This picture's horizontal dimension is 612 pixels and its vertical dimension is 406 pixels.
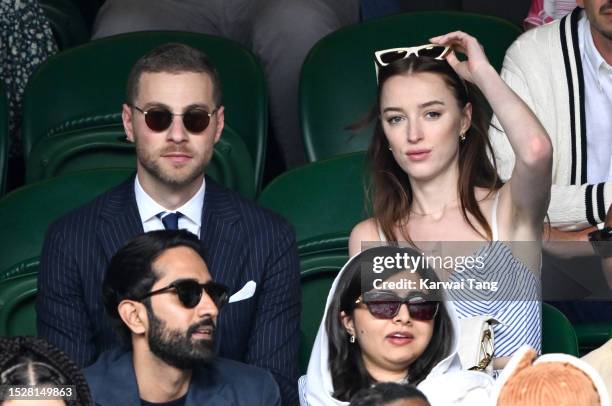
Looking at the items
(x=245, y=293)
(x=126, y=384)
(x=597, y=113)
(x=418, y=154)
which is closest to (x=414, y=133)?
(x=418, y=154)

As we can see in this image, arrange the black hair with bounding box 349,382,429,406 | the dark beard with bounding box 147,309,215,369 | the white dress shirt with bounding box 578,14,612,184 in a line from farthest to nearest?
the white dress shirt with bounding box 578,14,612,184 < the dark beard with bounding box 147,309,215,369 < the black hair with bounding box 349,382,429,406

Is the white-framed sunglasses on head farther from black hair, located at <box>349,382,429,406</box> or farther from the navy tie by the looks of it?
black hair, located at <box>349,382,429,406</box>

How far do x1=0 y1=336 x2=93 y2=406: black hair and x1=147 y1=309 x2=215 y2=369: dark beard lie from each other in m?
0.50

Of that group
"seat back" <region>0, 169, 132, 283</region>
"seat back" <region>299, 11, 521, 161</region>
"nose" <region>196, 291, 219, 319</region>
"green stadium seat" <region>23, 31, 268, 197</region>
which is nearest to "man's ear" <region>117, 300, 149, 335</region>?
"nose" <region>196, 291, 219, 319</region>

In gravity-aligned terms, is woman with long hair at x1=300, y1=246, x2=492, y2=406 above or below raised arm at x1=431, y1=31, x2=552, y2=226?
below

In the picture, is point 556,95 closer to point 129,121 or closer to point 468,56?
point 468,56

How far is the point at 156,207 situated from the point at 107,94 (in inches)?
39.2

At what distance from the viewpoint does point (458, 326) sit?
10.7ft

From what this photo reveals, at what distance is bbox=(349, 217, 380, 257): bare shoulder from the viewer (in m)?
3.69

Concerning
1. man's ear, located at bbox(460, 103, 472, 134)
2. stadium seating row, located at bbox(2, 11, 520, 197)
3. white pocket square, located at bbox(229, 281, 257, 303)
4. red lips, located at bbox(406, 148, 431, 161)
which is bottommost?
white pocket square, located at bbox(229, 281, 257, 303)

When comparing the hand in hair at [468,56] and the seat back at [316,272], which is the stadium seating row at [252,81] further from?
the hand in hair at [468,56]

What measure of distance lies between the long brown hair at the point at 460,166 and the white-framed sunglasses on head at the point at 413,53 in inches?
0.5

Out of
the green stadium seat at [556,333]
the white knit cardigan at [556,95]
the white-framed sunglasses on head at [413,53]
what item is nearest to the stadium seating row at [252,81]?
the white knit cardigan at [556,95]

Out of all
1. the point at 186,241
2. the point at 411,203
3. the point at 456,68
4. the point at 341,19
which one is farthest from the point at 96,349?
the point at 341,19
